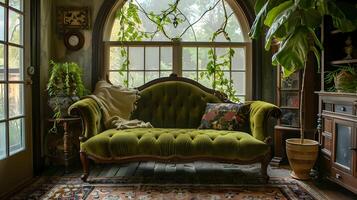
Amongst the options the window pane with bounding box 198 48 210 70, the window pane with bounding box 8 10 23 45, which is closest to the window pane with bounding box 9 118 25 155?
the window pane with bounding box 8 10 23 45

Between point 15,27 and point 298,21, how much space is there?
2.49 m

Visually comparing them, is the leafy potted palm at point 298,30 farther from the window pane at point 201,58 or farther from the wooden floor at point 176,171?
the window pane at point 201,58

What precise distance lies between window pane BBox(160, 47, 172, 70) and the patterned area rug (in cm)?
161

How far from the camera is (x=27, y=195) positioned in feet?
9.03

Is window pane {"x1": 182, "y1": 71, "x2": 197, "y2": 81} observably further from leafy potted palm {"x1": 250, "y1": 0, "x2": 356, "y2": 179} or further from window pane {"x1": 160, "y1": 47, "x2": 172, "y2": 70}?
leafy potted palm {"x1": 250, "y1": 0, "x2": 356, "y2": 179}

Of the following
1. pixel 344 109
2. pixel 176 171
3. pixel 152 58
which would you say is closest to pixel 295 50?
pixel 344 109

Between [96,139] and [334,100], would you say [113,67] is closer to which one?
[96,139]

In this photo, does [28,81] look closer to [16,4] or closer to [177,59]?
[16,4]

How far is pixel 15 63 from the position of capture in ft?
9.96

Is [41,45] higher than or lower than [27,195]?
higher

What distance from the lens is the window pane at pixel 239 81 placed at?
4293 millimetres

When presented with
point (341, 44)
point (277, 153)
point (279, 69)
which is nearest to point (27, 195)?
point (277, 153)

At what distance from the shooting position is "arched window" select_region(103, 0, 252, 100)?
13.9ft

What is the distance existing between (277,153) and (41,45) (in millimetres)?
2846
